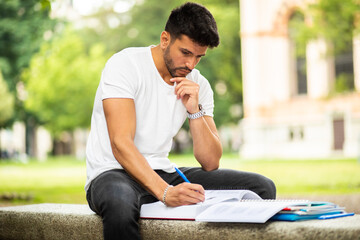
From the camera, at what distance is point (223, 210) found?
272 centimetres

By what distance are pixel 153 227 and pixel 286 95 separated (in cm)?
3270

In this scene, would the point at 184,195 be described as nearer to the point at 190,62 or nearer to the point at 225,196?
the point at 225,196

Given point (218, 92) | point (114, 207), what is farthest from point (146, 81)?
point (218, 92)

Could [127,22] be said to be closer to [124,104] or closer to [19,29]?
[19,29]

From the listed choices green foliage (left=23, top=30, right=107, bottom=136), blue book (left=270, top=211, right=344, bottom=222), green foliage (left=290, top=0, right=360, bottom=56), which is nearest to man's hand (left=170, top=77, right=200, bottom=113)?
blue book (left=270, top=211, right=344, bottom=222)

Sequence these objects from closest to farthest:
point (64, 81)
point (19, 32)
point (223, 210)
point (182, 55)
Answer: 1. point (223, 210)
2. point (182, 55)
3. point (19, 32)
4. point (64, 81)

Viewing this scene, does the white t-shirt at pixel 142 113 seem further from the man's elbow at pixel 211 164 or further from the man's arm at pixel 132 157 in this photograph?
the man's elbow at pixel 211 164

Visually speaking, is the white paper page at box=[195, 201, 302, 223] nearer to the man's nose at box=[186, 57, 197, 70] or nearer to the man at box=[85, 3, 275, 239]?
the man at box=[85, 3, 275, 239]

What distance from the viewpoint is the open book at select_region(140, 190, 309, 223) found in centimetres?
261

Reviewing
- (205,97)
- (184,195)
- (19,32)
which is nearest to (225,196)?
(184,195)

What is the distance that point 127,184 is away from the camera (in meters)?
3.04

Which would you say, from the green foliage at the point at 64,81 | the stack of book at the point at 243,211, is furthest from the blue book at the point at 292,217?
the green foliage at the point at 64,81

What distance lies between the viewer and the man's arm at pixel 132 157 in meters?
2.95

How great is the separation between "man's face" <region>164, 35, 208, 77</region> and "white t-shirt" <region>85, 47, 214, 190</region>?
0.33ft
